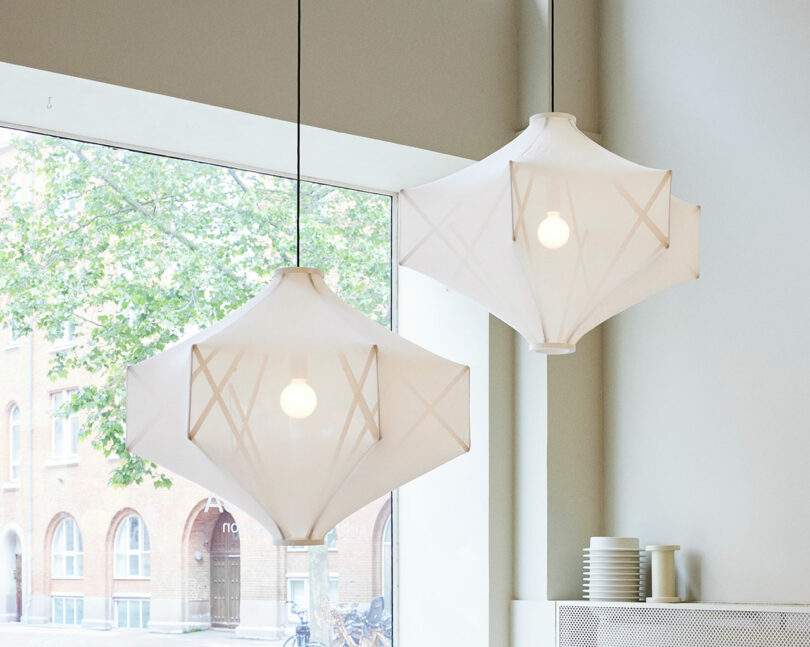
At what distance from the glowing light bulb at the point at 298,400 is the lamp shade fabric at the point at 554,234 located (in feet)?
1.60

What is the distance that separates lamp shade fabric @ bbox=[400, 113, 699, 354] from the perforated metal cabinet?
5.29 feet

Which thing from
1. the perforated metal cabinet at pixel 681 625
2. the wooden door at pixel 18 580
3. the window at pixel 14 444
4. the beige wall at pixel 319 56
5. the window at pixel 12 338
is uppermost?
the beige wall at pixel 319 56

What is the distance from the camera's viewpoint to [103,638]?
3.74 meters

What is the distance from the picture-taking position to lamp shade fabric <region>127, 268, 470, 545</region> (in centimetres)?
177

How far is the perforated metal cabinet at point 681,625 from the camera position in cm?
340

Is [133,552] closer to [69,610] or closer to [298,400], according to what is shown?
[69,610]

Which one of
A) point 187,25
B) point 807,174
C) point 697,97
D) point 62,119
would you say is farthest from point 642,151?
point 62,119

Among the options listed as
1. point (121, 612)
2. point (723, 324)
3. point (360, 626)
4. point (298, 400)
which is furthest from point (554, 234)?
point (360, 626)

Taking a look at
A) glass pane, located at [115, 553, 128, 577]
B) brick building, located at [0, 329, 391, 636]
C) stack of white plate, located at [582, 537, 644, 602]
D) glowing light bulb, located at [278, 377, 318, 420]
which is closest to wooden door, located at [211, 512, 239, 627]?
brick building, located at [0, 329, 391, 636]

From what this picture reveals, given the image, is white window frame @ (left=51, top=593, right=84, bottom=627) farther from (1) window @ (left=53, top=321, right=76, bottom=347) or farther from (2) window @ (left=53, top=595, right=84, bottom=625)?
(1) window @ (left=53, top=321, right=76, bottom=347)

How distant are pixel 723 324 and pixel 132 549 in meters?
2.04

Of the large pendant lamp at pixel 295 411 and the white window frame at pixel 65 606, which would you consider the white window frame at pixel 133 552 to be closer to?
the white window frame at pixel 65 606

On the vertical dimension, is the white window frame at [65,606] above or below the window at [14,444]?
below

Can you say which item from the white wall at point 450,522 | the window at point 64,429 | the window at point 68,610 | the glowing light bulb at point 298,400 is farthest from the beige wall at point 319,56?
the glowing light bulb at point 298,400
